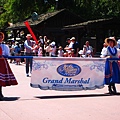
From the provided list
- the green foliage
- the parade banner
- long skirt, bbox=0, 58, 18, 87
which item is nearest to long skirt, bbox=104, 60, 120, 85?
the parade banner

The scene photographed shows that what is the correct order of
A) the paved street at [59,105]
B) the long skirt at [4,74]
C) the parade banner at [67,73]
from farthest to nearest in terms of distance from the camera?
the parade banner at [67,73] < the long skirt at [4,74] < the paved street at [59,105]

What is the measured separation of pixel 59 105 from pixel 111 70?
2.54 meters

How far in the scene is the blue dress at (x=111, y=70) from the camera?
35.7 feet

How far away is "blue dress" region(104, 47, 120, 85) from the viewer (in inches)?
428

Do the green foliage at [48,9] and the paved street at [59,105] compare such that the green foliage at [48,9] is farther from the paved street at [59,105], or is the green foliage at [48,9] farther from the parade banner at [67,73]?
the paved street at [59,105]

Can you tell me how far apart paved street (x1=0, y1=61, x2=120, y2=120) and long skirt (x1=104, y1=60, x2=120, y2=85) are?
450 mm

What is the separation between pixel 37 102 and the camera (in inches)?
369

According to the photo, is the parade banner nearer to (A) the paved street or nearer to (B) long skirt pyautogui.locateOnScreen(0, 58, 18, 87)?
(A) the paved street

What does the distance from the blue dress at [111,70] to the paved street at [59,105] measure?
0.46 meters

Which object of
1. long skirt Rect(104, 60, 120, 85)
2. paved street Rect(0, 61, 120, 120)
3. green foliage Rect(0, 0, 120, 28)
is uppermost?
green foliage Rect(0, 0, 120, 28)

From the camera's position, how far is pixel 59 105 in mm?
8961

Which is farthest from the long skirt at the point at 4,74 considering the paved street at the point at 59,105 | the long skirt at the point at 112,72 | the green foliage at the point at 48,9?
the green foliage at the point at 48,9

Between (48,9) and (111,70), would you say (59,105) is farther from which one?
(48,9)

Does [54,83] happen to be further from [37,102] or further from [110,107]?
[110,107]
